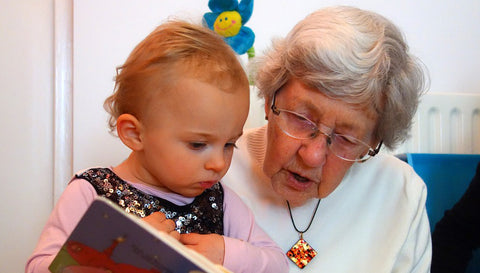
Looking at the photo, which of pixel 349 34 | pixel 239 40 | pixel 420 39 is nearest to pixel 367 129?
pixel 349 34

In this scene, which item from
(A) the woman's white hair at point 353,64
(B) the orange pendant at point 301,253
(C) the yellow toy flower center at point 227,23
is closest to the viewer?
(A) the woman's white hair at point 353,64

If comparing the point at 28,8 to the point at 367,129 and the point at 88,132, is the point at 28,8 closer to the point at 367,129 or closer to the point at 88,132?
the point at 88,132

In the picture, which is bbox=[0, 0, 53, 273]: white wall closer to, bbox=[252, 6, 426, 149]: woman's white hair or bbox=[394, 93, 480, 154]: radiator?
bbox=[252, 6, 426, 149]: woman's white hair

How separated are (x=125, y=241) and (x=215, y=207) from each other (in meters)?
0.46

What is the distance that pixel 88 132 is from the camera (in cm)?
191

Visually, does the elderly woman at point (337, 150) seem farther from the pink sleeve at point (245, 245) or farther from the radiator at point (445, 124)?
the radiator at point (445, 124)

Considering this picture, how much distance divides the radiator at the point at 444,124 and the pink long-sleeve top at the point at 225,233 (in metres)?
1.21

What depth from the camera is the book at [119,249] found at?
2.04 feet

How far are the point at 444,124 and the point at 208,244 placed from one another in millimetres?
1587

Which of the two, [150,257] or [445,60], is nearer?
[150,257]

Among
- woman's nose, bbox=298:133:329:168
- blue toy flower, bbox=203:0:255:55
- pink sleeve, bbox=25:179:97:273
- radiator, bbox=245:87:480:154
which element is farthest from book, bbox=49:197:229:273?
radiator, bbox=245:87:480:154

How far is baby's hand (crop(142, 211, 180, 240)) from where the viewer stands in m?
0.89

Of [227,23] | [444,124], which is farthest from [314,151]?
[444,124]

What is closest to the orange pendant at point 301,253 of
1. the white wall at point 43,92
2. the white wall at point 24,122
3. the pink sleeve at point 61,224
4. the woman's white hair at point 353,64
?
the woman's white hair at point 353,64
